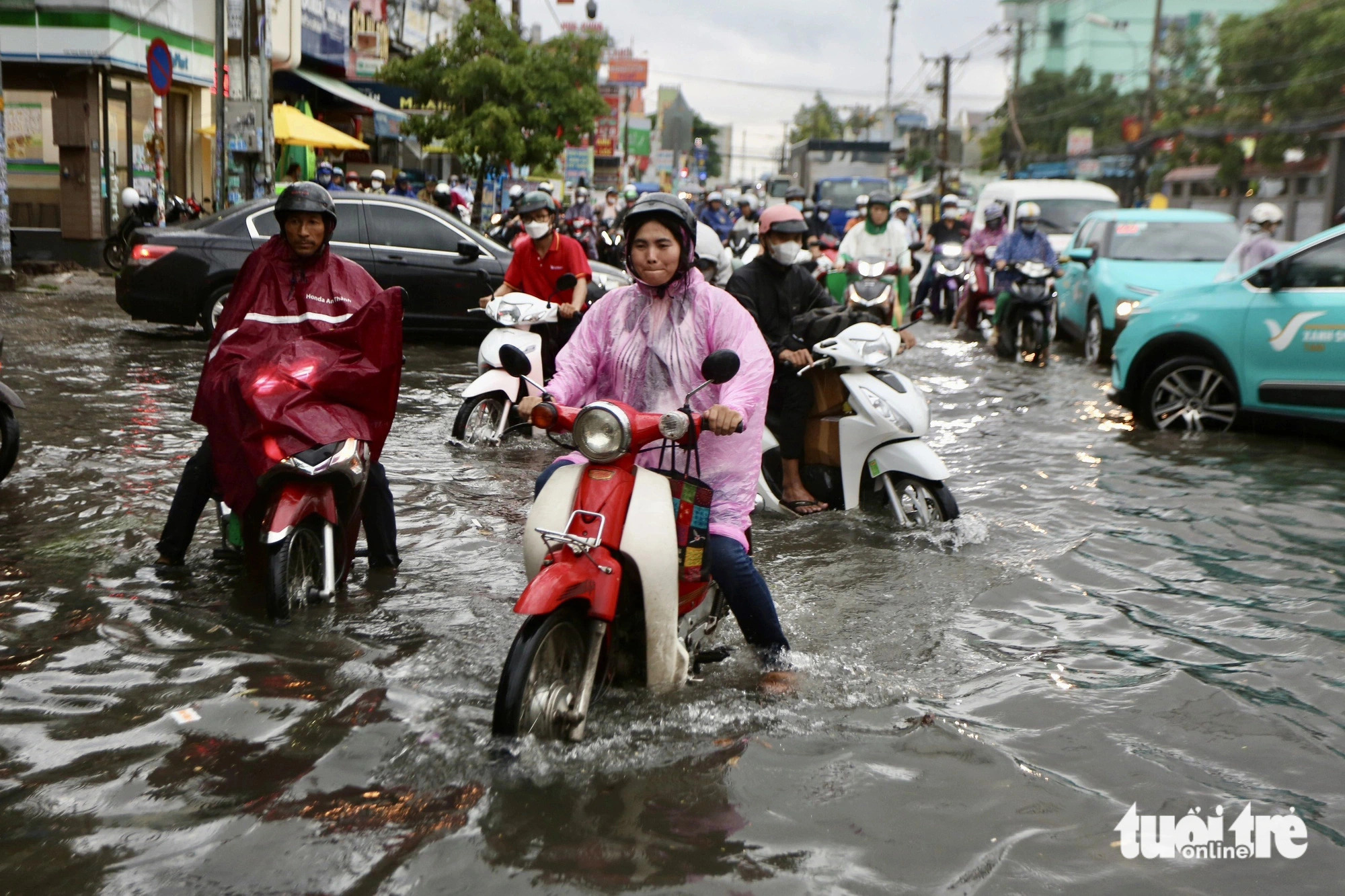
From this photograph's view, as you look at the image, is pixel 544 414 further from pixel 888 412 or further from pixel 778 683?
pixel 888 412

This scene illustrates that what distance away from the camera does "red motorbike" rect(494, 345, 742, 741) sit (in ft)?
11.9

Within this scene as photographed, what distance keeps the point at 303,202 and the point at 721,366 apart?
7.47 ft

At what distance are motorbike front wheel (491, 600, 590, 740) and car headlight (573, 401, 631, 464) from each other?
0.42 metres

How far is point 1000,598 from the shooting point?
575cm

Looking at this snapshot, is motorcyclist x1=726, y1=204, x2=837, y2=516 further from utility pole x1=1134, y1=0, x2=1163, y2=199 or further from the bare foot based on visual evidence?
utility pole x1=1134, y1=0, x2=1163, y2=199

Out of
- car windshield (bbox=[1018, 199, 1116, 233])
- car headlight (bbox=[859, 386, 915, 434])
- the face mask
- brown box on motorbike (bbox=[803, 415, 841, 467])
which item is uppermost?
car windshield (bbox=[1018, 199, 1116, 233])

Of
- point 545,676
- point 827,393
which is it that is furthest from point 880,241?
point 545,676

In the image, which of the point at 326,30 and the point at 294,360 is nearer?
the point at 294,360

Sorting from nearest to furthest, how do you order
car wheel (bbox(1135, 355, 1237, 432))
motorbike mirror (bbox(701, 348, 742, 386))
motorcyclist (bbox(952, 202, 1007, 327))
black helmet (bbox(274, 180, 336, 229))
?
motorbike mirror (bbox(701, 348, 742, 386)) < black helmet (bbox(274, 180, 336, 229)) < car wheel (bbox(1135, 355, 1237, 432)) < motorcyclist (bbox(952, 202, 1007, 327))

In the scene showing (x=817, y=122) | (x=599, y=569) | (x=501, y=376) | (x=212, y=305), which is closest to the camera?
(x=599, y=569)

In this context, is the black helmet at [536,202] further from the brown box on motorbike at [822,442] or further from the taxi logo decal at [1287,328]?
the taxi logo decal at [1287,328]

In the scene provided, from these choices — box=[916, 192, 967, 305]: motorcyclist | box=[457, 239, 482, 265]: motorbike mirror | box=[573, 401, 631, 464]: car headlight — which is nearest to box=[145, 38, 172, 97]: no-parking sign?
box=[457, 239, 482, 265]: motorbike mirror

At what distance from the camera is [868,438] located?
685cm

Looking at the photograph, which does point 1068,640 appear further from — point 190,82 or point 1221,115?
point 1221,115
